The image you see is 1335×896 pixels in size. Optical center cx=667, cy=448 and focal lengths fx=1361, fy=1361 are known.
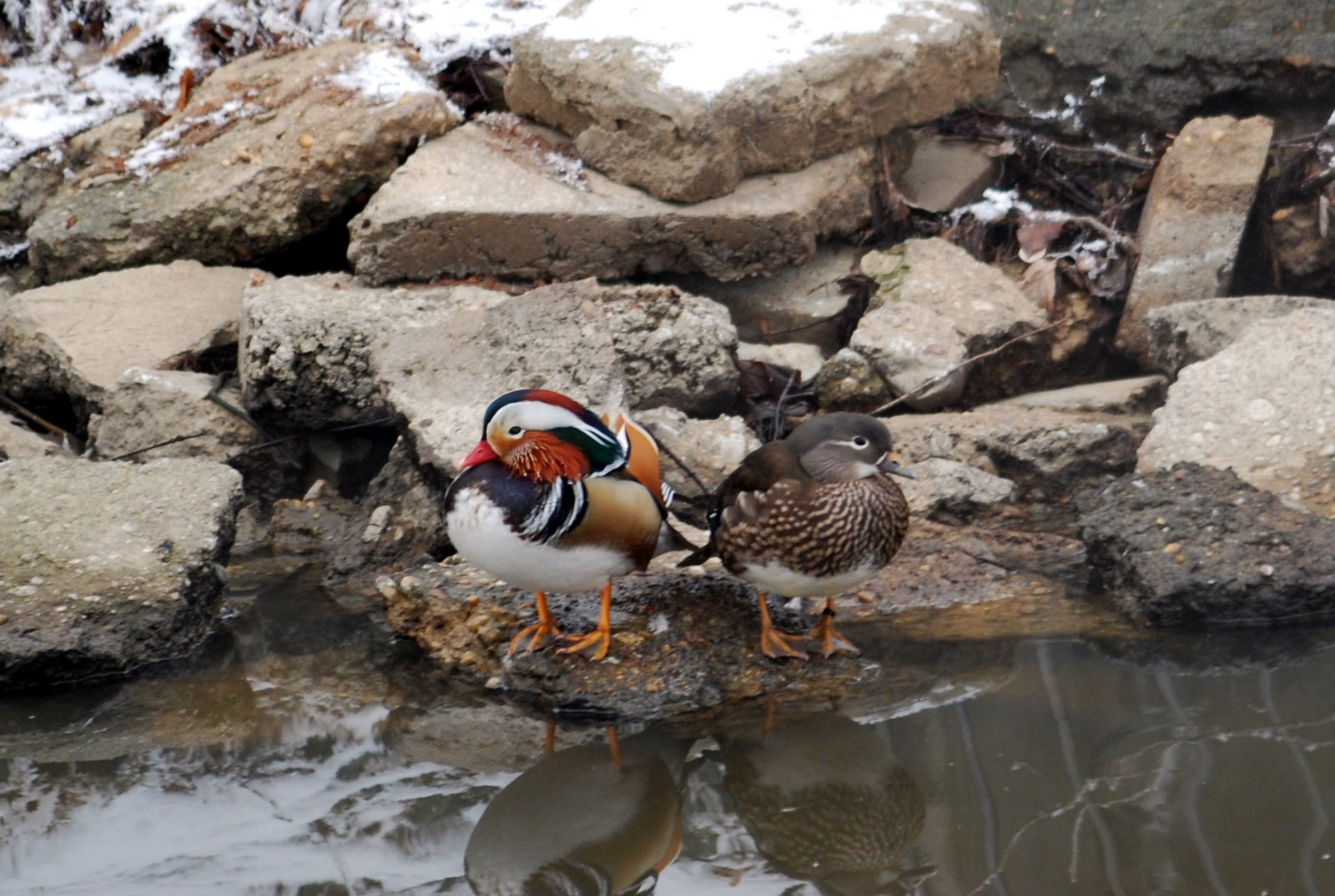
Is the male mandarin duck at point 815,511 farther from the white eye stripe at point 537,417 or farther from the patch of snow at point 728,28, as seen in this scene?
the patch of snow at point 728,28

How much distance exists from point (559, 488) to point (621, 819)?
85 centimetres

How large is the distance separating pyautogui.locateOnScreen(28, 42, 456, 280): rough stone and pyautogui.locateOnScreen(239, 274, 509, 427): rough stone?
645mm

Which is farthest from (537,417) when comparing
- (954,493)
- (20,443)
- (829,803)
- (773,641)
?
(20,443)

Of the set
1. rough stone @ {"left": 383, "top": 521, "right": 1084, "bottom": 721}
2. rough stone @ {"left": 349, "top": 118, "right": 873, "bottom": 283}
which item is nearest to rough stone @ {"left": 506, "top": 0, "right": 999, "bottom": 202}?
rough stone @ {"left": 349, "top": 118, "right": 873, "bottom": 283}

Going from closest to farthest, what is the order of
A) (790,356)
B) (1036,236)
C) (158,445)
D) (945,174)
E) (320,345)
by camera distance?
(320,345)
(158,445)
(790,356)
(1036,236)
(945,174)

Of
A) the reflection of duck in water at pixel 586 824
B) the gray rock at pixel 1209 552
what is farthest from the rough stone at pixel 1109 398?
Result: the reflection of duck in water at pixel 586 824

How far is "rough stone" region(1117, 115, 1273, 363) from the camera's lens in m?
5.60

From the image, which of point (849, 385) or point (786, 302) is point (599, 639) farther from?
point (786, 302)

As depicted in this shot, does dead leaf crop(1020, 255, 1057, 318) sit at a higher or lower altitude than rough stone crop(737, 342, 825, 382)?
higher

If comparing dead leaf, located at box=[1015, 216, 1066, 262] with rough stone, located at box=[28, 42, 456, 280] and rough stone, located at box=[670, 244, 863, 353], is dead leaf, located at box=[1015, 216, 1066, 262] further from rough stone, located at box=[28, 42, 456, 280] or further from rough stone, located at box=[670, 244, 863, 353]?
rough stone, located at box=[28, 42, 456, 280]

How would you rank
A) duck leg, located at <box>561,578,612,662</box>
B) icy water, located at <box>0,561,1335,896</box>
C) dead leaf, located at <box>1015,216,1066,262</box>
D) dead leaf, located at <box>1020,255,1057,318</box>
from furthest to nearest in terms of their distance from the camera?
dead leaf, located at <box>1015,216,1066,262</box> < dead leaf, located at <box>1020,255,1057,318</box> < duck leg, located at <box>561,578,612,662</box> < icy water, located at <box>0,561,1335,896</box>

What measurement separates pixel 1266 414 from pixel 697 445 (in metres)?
1.87

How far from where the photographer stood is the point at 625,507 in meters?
3.58

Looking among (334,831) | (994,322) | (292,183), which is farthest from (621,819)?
(292,183)
